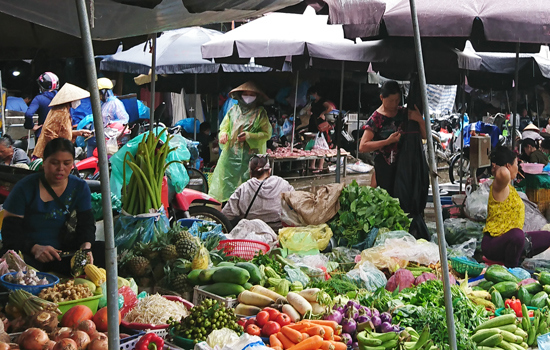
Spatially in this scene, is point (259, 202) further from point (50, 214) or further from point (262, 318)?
point (262, 318)

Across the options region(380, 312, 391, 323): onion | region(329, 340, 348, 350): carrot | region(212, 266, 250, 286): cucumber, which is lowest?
region(329, 340, 348, 350): carrot

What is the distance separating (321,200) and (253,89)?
3.08 metres

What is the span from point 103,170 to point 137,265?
94.4 inches

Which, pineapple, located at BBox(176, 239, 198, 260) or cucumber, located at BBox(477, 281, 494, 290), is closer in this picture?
pineapple, located at BBox(176, 239, 198, 260)

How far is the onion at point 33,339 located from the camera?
292cm

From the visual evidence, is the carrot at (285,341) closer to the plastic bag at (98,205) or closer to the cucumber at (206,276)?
the cucumber at (206,276)

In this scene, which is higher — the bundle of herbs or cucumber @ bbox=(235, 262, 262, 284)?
cucumber @ bbox=(235, 262, 262, 284)

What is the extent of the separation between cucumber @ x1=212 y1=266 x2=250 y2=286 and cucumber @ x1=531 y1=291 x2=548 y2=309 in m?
2.39

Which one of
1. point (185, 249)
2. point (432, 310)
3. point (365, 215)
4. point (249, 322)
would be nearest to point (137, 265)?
point (185, 249)

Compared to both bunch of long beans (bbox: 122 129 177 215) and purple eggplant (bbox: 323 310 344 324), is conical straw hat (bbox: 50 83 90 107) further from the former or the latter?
purple eggplant (bbox: 323 310 344 324)

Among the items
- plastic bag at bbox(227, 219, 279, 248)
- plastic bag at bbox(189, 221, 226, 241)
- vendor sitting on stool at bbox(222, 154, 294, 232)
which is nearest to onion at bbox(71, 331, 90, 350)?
plastic bag at bbox(189, 221, 226, 241)

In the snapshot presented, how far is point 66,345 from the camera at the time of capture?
112 inches

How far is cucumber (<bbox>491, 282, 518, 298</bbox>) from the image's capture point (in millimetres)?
4957

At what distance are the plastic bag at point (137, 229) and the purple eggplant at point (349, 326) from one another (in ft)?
5.83
